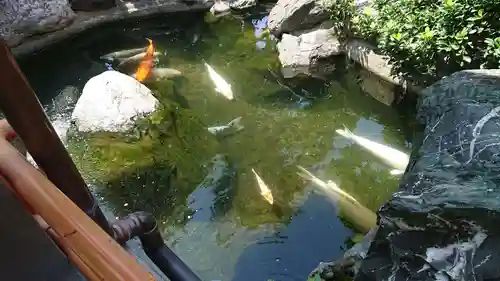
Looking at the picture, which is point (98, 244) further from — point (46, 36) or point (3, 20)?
point (46, 36)

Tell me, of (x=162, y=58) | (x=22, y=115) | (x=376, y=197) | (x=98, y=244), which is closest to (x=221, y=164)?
(x=376, y=197)

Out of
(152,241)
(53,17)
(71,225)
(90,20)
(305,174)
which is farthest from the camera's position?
(90,20)

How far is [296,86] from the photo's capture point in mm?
7426

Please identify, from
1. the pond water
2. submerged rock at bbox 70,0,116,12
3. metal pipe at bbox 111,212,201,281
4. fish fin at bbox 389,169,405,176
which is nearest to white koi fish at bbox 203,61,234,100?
the pond water

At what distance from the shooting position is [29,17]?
8.35 meters

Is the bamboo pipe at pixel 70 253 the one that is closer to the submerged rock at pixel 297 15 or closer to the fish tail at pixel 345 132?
the fish tail at pixel 345 132

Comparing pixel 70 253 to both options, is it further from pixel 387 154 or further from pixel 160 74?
pixel 160 74

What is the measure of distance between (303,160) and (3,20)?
5848 mm

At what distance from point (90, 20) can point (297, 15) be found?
174 inches

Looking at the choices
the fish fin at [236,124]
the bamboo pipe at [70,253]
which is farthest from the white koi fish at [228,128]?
the bamboo pipe at [70,253]

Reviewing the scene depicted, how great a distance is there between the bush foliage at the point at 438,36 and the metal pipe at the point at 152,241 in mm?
3964

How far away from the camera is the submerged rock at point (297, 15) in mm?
7969

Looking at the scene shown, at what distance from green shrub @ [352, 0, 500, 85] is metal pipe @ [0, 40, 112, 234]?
177 inches

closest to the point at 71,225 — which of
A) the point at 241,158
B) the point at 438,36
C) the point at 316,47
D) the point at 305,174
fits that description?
the point at 305,174
